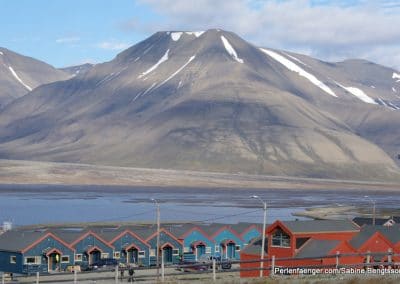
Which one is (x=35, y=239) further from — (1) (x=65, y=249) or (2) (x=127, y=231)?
(2) (x=127, y=231)

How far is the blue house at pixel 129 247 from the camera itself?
6288 centimetres

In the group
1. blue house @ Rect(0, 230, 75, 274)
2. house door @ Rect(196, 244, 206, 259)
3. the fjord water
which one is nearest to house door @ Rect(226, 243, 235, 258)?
house door @ Rect(196, 244, 206, 259)

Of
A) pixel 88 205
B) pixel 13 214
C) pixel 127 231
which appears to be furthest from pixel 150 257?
pixel 88 205

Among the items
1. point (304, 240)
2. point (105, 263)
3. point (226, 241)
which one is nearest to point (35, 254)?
point (105, 263)

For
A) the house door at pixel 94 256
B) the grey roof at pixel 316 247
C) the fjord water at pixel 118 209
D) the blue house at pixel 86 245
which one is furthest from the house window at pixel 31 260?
the fjord water at pixel 118 209

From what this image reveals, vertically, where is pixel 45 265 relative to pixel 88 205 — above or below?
below

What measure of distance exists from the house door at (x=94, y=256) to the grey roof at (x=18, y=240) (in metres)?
3.63

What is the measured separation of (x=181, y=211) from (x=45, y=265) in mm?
74531

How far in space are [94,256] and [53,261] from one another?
3197 mm

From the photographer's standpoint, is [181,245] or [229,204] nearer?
[181,245]

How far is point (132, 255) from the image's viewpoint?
6331 centimetres

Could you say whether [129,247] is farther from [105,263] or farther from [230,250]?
[230,250]

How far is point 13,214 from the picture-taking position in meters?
120

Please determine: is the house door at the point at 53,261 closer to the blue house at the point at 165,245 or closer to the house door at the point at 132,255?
the house door at the point at 132,255
